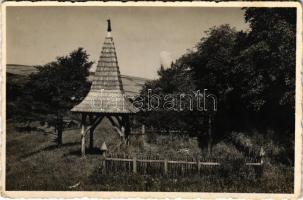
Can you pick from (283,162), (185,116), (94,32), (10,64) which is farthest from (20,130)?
(283,162)

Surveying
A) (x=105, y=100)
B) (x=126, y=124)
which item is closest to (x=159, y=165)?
(x=126, y=124)

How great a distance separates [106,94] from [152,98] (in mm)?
1011

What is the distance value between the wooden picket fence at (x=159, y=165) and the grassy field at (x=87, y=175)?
5.0 inches

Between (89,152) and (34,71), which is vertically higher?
(34,71)

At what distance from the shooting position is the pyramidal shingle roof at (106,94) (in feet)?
33.4

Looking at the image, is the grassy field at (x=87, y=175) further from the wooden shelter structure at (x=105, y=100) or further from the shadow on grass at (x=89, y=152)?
the wooden shelter structure at (x=105, y=100)

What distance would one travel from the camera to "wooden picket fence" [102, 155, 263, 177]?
992 cm

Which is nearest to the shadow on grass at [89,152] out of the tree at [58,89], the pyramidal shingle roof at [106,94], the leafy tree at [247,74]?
the tree at [58,89]

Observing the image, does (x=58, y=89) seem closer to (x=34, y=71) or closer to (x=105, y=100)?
(x=34, y=71)

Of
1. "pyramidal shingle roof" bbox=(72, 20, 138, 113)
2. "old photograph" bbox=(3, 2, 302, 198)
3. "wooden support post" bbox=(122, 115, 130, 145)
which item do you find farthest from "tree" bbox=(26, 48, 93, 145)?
"wooden support post" bbox=(122, 115, 130, 145)

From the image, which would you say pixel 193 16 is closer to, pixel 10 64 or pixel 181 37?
pixel 181 37

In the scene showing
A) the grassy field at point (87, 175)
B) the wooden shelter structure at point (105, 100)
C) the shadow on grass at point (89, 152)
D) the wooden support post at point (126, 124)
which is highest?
the wooden shelter structure at point (105, 100)

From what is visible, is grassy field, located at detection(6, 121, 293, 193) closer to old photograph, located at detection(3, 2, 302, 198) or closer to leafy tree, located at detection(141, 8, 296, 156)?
old photograph, located at detection(3, 2, 302, 198)

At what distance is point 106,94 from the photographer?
10.2 m
